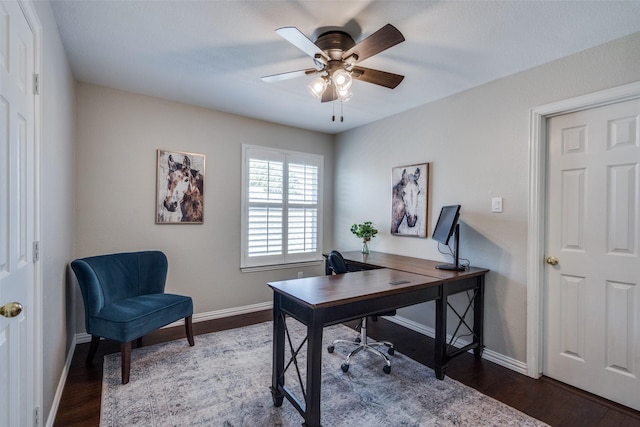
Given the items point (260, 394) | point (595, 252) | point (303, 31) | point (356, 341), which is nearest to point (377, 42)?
point (303, 31)

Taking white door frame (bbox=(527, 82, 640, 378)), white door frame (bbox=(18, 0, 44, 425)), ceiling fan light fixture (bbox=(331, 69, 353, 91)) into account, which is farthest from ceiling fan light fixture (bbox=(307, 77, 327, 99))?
white door frame (bbox=(527, 82, 640, 378))

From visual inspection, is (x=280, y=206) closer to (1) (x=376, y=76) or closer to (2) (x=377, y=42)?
(1) (x=376, y=76)

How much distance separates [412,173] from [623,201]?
175 cm

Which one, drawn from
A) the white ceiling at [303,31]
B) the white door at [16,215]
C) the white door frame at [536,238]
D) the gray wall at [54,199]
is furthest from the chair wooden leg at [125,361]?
the white door frame at [536,238]

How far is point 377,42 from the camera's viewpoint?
1.80 m

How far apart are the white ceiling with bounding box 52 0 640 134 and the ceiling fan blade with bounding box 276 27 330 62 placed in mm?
187

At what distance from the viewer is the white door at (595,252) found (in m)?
2.10

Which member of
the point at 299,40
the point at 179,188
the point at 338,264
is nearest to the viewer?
the point at 299,40

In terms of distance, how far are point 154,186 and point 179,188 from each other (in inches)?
9.6

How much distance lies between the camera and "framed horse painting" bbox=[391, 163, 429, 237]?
3.38 meters

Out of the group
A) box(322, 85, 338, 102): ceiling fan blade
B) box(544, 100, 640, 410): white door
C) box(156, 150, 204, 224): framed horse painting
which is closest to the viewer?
box(544, 100, 640, 410): white door

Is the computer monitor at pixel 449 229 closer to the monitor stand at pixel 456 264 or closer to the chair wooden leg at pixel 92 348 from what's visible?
the monitor stand at pixel 456 264

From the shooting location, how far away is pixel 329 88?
225 centimetres

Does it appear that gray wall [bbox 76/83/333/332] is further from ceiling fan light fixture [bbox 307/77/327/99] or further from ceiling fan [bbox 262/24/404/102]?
ceiling fan light fixture [bbox 307/77/327/99]
